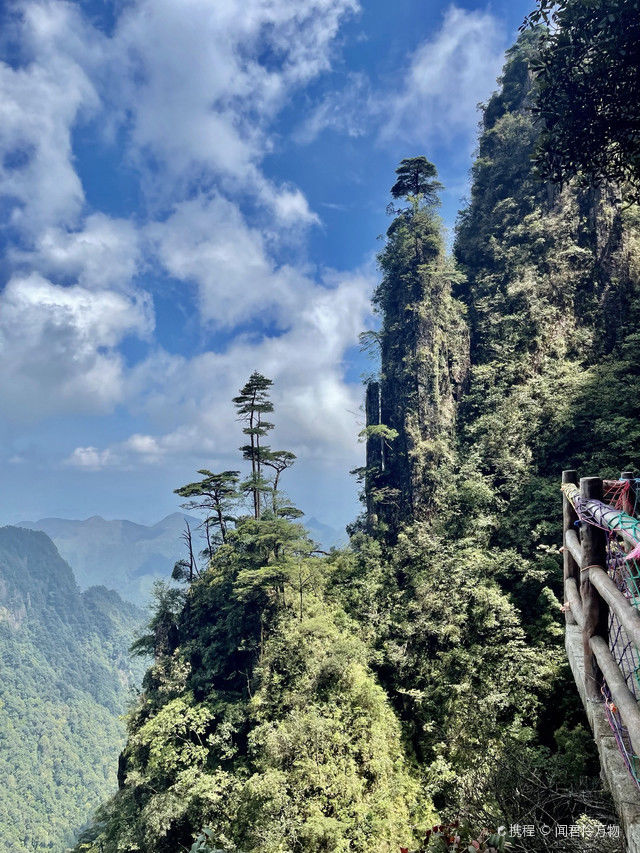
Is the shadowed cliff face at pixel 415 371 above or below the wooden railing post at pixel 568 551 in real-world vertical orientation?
above

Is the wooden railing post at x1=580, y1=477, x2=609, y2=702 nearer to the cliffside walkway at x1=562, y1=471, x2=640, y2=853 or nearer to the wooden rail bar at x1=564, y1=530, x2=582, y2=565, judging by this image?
the cliffside walkway at x1=562, y1=471, x2=640, y2=853

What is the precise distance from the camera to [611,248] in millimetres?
24875

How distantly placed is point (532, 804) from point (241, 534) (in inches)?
784

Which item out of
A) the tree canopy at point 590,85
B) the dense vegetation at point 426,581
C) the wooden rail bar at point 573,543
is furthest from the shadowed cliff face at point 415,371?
the wooden rail bar at point 573,543

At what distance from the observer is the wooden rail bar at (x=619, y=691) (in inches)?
107

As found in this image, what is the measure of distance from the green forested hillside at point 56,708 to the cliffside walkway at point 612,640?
107 metres

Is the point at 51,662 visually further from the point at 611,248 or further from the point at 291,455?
the point at 611,248

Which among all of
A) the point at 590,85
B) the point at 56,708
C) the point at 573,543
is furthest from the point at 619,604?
the point at 56,708

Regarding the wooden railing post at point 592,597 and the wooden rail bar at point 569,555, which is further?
the wooden rail bar at point 569,555

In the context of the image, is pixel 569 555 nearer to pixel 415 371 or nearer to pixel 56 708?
pixel 415 371

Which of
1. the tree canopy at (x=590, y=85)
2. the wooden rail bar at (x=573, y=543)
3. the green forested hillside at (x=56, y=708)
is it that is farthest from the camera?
the green forested hillside at (x=56, y=708)

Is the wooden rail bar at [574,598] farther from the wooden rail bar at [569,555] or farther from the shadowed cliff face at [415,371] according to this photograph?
the shadowed cliff face at [415,371]

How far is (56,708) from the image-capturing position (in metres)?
123

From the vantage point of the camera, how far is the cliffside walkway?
114 inches
